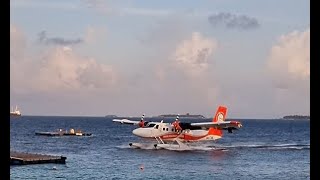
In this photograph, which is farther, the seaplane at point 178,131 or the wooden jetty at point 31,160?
the seaplane at point 178,131

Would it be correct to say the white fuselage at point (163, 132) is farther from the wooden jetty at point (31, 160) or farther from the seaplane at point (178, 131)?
the wooden jetty at point (31, 160)

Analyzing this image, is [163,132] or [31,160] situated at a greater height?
[163,132]

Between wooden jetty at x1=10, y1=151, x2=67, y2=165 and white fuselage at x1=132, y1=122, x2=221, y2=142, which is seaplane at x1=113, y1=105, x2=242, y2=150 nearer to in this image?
white fuselage at x1=132, y1=122, x2=221, y2=142

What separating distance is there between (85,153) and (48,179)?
22.2 meters

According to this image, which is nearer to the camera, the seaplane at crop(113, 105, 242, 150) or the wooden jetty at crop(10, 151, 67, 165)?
the wooden jetty at crop(10, 151, 67, 165)

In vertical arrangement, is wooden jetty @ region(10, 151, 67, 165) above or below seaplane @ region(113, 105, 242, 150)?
below

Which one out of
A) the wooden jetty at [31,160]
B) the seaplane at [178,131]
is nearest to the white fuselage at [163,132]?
the seaplane at [178,131]

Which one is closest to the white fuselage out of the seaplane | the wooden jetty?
the seaplane

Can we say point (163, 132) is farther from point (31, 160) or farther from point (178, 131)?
point (31, 160)

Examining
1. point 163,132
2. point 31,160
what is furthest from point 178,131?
point 31,160
